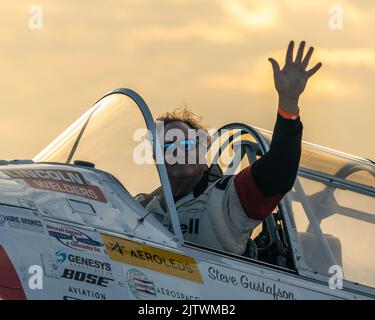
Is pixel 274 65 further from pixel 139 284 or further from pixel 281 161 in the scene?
pixel 139 284

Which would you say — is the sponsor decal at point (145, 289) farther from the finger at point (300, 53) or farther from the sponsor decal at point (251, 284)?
the finger at point (300, 53)

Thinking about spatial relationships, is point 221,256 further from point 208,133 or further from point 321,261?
point 208,133

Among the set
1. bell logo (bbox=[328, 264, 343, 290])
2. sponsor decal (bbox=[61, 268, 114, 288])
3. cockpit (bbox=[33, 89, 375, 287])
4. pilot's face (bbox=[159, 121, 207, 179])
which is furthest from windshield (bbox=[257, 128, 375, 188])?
sponsor decal (bbox=[61, 268, 114, 288])

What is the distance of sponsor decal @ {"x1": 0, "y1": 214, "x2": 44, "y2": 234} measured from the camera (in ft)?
23.6

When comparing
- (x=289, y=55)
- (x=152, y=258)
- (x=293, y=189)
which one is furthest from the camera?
(x=293, y=189)

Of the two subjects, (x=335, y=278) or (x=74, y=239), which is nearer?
(x=74, y=239)

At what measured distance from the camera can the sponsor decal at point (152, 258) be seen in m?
7.36

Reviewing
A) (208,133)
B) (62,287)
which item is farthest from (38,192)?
(208,133)

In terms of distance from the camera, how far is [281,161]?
766 centimetres

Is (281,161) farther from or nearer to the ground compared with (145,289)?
farther from the ground

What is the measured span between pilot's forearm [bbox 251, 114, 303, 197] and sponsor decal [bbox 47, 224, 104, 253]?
4.02ft

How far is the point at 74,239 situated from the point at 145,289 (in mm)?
557

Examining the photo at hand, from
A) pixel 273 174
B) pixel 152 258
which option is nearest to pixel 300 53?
pixel 273 174

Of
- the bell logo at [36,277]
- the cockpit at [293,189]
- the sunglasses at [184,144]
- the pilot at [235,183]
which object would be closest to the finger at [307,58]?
the pilot at [235,183]
